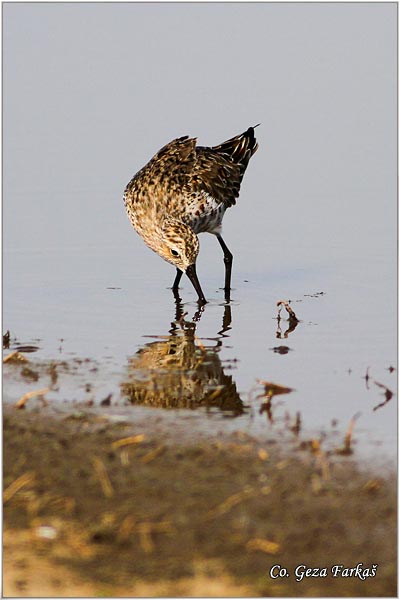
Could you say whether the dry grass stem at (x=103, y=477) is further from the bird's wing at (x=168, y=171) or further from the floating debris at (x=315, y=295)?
the bird's wing at (x=168, y=171)

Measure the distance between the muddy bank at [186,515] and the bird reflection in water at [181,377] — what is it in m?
0.98

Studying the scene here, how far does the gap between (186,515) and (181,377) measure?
314 cm

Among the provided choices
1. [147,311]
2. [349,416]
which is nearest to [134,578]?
[349,416]

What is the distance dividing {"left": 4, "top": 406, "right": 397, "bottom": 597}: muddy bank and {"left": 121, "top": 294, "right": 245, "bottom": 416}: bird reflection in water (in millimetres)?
978

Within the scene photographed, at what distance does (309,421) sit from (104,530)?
2470 millimetres

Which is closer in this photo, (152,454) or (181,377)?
(152,454)

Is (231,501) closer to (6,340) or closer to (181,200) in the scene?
(6,340)

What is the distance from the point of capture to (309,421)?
759 cm

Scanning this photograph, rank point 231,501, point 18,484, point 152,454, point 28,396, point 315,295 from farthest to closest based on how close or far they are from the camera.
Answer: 1. point 315,295
2. point 28,396
3. point 152,454
4. point 18,484
5. point 231,501

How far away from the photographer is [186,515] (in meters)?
5.68

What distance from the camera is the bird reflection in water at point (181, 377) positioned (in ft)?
26.4

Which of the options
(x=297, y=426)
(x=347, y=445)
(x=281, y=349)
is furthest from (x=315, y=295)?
(x=347, y=445)

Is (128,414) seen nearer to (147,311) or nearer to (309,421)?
(309,421)

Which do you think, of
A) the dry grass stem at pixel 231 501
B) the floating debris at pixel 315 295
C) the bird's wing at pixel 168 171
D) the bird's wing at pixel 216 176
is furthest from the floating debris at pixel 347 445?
the bird's wing at pixel 216 176
